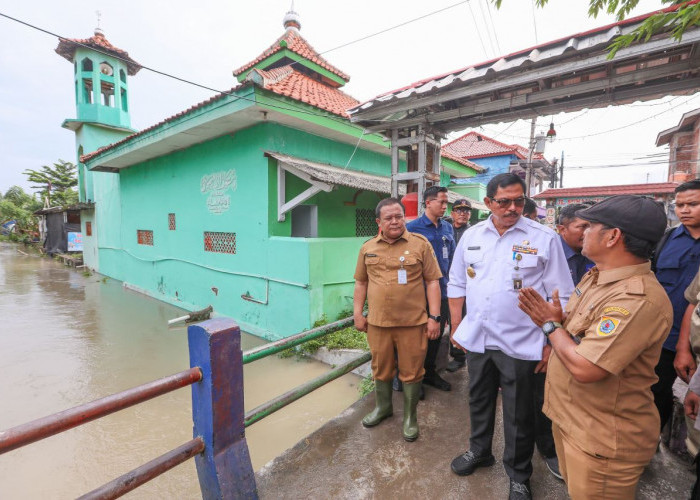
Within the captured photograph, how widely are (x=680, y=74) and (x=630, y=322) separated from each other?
11.1 feet

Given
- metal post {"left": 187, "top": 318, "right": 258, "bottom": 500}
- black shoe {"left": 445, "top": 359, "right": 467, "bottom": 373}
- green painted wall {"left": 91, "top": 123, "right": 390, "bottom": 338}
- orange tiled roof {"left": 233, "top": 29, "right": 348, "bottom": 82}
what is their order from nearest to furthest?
metal post {"left": 187, "top": 318, "right": 258, "bottom": 500}, black shoe {"left": 445, "top": 359, "right": 467, "bottom": 373}, green painted wall {"left": 91, "top": 123, "right": 390, "bottom": 338}, orange tiled roof {"left": 233, "top": 29, "right": 348, "bottom": 82}

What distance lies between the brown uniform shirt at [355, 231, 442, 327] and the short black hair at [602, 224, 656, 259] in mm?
1273

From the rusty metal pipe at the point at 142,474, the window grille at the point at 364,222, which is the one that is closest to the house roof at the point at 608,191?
the window grille at the point at 364,222

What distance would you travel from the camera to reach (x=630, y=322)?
115cm

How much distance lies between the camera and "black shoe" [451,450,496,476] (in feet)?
6.65

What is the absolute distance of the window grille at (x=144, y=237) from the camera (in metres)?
10.7

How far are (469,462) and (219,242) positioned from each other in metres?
7.11

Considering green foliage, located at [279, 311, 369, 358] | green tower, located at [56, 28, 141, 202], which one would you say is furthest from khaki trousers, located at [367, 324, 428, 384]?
green tower, located at [56, 28, 141, 202]

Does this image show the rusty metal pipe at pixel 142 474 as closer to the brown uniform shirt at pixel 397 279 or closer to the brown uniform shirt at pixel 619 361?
the brown uniform shirt at pixel 397 279

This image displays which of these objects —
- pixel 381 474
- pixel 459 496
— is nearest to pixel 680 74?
pixel 459 496

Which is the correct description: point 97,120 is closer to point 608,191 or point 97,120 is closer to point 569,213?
point 569,213

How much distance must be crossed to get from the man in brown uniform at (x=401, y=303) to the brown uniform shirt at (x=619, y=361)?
106 cm

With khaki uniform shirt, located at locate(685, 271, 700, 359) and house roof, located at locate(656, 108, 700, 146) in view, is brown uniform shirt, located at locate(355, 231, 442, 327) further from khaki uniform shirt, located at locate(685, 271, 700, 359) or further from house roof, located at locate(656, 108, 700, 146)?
house roof, located at locate(656, 108, 700, 146)

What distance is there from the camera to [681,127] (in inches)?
538
